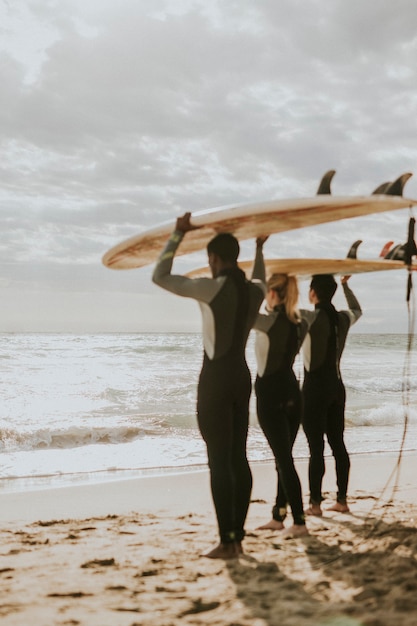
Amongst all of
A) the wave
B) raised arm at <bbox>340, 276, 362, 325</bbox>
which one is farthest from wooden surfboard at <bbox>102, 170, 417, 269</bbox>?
the wave

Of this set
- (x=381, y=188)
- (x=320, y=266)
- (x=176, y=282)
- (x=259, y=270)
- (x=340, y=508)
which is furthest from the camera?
(x=340, y=508)

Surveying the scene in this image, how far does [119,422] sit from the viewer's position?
1021 cm

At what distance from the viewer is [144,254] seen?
4.07m

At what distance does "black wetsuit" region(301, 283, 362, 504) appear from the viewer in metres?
4.39

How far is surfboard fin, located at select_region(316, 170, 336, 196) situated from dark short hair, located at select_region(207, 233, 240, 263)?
0.59m

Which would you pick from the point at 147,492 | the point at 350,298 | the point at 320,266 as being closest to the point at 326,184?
the point at 320,266

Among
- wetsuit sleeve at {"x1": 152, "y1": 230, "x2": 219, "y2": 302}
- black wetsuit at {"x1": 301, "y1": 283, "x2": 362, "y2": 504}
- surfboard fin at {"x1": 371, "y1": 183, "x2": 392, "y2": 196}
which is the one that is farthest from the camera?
black wetsuit at {"x1": 301, "y1": 283, "x2": 362, "y2": 504}

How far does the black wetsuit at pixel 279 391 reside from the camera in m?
3.71

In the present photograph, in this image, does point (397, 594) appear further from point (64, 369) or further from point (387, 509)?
point (64, 369)

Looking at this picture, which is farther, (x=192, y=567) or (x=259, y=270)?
(x=259, y=270)

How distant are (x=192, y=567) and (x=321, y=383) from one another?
1.68 metres

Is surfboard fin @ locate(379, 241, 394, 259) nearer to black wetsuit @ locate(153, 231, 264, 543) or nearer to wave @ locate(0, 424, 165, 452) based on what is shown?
black wetsuit @ locate(153, 231, 264, 543)

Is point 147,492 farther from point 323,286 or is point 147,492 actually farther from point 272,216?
point 272,216

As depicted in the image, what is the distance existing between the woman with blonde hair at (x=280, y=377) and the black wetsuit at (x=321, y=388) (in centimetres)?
47
